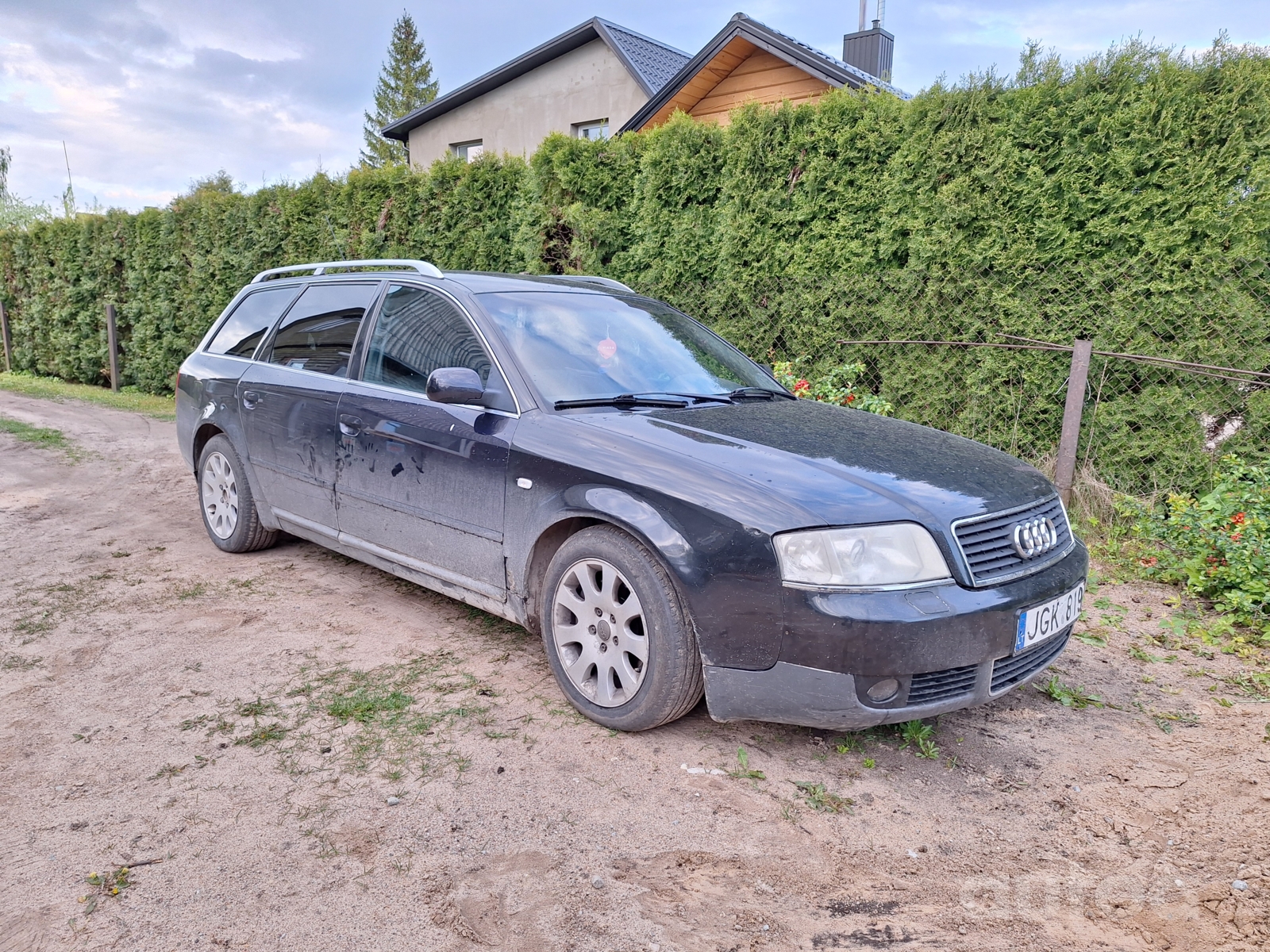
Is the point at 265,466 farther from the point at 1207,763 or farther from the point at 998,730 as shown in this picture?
the point at 1207,763

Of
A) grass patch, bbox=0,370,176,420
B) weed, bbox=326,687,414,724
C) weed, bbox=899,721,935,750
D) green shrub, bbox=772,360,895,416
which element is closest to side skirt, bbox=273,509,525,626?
weed, bbox=326,687,414,724

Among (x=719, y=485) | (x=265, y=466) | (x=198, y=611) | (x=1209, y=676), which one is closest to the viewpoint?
(x=719, y=485)

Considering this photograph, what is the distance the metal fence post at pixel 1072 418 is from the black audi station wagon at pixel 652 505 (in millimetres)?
2664

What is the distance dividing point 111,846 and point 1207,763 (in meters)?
3.57

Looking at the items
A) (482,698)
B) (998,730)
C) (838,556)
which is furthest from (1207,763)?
(482,698)

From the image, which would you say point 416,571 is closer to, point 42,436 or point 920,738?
point 920,738

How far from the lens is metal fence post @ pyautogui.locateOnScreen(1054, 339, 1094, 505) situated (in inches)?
230

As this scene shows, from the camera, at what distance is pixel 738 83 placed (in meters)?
13.7

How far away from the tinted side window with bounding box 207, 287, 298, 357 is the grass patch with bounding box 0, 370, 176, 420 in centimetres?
732

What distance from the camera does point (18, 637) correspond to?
3928mm

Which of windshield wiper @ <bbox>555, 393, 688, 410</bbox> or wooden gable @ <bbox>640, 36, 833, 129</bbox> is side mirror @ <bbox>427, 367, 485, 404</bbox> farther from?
wooden gable @ <bbox>640, 36, 833, 129</bbox>

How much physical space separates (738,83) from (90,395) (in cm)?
1202

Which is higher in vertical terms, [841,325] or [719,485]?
[841,325]

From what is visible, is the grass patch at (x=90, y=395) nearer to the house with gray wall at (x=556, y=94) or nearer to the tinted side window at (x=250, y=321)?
the tinted side window at (x=250, y=321)
